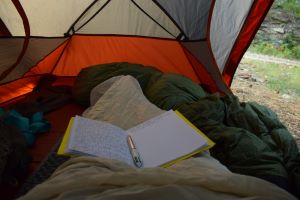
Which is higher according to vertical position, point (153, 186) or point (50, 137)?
point (153, 186)

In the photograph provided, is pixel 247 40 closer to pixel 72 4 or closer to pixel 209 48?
pixel 209 48

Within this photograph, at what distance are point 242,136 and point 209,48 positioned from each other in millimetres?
801

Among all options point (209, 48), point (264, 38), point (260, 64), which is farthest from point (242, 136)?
point (264, 38)

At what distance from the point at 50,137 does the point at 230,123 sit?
834 mm

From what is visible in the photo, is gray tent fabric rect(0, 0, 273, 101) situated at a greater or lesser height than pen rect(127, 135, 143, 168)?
greater

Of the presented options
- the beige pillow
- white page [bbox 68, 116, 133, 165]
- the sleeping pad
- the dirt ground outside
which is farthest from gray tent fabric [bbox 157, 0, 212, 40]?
white page [bbox 68, 116, 133, 165]

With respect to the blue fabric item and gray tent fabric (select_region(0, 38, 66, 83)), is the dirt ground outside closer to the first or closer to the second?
gray tent fabric (select_region(0, 38, 66, 83))

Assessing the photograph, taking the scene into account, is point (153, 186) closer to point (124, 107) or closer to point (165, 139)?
point (165, 139)

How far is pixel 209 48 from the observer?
191cm

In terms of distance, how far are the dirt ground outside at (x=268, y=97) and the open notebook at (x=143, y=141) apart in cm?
151

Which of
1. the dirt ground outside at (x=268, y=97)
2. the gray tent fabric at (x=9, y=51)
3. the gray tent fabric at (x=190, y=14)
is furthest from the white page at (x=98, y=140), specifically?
the dirt ground outside at (x=268, y=97)

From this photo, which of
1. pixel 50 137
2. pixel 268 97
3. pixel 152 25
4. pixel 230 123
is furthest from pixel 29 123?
pixel 268 97

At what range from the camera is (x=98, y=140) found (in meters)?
0.91

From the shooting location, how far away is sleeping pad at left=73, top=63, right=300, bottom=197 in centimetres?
116
